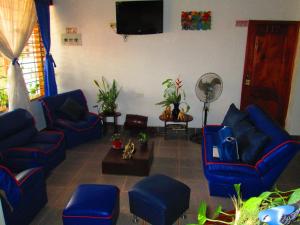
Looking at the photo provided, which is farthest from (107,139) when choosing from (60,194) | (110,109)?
(60,194)

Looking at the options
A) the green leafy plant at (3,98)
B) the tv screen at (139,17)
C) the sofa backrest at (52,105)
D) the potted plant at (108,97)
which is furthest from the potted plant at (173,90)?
the green leafy plant at (3,98)

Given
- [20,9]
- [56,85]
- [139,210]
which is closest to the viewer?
[139,210]

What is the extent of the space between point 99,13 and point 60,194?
346 cm

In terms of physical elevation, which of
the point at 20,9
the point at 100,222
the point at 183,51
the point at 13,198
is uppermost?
the point at 20,9

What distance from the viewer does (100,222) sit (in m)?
2.38

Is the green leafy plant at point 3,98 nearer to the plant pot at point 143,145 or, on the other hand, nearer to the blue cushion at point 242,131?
the plant pot at point 143,145

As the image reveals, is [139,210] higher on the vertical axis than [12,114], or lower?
lower

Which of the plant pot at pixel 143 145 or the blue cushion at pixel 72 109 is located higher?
the blue cushion at pixel 72 109

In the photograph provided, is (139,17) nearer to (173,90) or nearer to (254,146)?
(173,90)

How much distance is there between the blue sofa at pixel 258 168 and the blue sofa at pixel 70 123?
7.88ft

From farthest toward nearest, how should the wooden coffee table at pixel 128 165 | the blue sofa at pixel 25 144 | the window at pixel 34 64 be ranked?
the window at pixel 34 64 → the wooden coffee table at pixel 128 165 → the blue sofa at pixel 25 144

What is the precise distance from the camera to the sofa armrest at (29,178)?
249 centimetres

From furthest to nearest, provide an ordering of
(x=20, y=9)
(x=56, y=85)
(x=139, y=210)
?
(x=56, y=85)
(x=20, y=9)
(x=139, y=210)

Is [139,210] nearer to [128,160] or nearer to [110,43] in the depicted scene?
[128,160]
